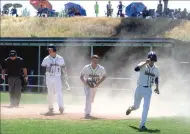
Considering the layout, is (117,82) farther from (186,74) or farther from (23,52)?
(23,52)

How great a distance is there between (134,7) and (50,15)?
30.8 feet

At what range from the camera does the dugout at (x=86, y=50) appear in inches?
1156

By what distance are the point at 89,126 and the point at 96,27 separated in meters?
37.3

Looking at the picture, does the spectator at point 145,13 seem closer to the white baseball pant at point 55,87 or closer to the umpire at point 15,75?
the umpire at point 15,75

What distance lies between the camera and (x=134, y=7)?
48.6m

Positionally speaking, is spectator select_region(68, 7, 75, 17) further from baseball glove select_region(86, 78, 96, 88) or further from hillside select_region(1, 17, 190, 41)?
baseball glove select_region(86, 78, 96, 88)

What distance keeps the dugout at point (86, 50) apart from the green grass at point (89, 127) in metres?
15.3

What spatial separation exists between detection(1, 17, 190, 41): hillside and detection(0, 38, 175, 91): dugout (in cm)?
1353

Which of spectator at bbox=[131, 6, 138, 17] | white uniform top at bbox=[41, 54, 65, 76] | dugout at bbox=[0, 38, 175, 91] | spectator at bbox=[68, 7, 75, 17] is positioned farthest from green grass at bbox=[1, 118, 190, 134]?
spectator at bbox=[68, 7, 75, 17]

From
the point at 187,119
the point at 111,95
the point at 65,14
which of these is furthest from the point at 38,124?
the point at 65,14

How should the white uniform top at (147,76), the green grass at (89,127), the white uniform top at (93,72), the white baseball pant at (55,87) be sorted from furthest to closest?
the white baseball pant at (55,87) < the white uniform top at (93,72) < the white uniform top at (147,76) < the green grass at (89,127)

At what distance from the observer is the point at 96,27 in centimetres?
4950

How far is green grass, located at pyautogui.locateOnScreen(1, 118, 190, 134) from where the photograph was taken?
11.6 metres

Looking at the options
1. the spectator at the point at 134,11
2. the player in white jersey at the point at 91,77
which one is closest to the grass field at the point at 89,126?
the player in white jersey at the point at 91,77
